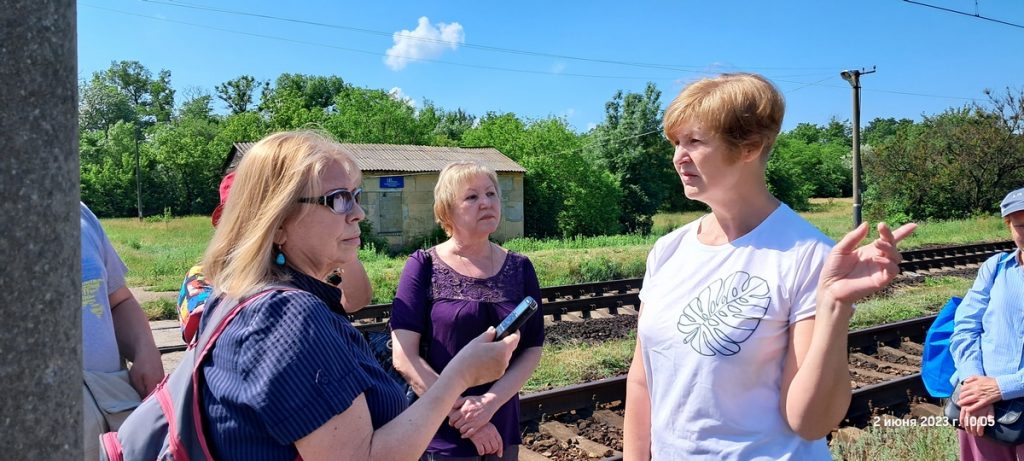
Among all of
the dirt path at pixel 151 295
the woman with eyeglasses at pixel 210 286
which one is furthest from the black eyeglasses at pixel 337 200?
the dirt path at pixel 151 295

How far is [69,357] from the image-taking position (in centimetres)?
101

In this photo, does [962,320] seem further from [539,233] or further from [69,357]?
[539,233]

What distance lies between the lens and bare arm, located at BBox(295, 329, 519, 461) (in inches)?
61.0

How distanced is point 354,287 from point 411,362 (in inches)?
17.6

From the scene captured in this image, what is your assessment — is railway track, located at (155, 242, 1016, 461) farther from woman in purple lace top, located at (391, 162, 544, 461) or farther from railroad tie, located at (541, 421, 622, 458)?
woman in purple lace top, located at (391, 162, 544, 461)

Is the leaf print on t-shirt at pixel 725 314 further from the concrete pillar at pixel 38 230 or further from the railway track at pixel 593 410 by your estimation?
the railway track at pixel 593 410

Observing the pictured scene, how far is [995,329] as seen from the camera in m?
3.35

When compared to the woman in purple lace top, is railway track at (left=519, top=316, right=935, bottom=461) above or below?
below

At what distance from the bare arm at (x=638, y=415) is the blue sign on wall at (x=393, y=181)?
2122cm

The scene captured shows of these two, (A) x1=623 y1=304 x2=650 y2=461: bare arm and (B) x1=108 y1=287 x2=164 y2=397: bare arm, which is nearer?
(A) x1=623 y1=304 x2=650 y2=461: bare arm

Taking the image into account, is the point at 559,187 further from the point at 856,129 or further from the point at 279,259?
the point at 279,259

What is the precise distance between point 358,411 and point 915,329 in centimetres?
923

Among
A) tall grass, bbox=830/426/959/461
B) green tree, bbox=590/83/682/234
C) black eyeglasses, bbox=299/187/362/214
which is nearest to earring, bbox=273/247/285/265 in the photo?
black eyeglasses, bbox=299/187/362/214

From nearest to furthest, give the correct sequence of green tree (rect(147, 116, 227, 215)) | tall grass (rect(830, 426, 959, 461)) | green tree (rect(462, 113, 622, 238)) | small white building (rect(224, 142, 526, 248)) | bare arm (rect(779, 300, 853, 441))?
bare arm (rect(779, 300, 853, 441)) → tall grass (rect(830, 426, 959, 461)) → small white building (rect(224, 142, 526, 248)) → green tree (rect(462, 113, 622, 238)) → green tree (rect(147, 116, 227, 215))
